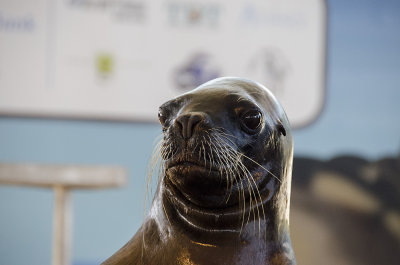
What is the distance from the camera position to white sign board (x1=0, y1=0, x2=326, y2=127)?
3.93 metres

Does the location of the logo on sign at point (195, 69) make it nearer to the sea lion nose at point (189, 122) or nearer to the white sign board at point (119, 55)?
the white sign board at point (119, 55)

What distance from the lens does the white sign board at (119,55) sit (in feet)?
12.9

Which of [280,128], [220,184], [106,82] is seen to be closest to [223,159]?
[220,184]

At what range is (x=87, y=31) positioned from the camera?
398 cm

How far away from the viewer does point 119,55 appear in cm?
396

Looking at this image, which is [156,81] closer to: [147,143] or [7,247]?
[147,143]

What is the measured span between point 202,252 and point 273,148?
7.9 inches

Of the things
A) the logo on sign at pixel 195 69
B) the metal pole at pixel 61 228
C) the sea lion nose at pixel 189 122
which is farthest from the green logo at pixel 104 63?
the sea lion nose at pixel 189 122

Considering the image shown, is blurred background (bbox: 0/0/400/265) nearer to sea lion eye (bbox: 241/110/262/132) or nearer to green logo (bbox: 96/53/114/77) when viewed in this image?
green logo (bbox: 96/53/114/77)

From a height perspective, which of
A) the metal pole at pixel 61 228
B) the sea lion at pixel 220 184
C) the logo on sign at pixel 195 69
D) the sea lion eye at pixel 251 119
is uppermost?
the sea lion eye at pixel 251 119

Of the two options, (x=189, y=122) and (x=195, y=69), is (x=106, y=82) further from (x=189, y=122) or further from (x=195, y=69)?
(x=189, y=122)

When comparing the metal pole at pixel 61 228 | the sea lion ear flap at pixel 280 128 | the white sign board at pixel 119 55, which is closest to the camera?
the sea lion ear flap at pixel 280 128

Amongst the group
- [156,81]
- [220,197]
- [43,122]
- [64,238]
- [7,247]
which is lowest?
[7,247]

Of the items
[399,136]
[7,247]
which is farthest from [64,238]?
[399,136]
